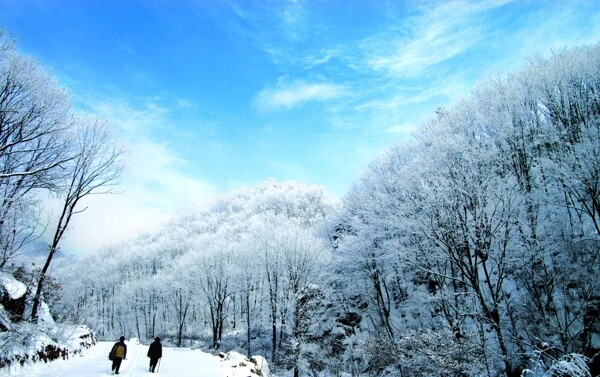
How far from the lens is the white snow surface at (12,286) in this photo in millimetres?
15031

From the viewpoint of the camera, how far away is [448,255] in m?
15.0

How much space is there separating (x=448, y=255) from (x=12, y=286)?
2048 cm

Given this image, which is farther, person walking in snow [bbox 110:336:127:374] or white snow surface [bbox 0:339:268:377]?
person walking in snow [bbox 110:336:127:374]

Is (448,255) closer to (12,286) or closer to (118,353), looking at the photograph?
(118,353)

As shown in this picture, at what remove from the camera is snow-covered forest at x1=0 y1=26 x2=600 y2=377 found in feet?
46.9

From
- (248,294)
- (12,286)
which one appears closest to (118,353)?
(12,286)

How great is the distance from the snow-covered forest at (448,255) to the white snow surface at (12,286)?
10 cm

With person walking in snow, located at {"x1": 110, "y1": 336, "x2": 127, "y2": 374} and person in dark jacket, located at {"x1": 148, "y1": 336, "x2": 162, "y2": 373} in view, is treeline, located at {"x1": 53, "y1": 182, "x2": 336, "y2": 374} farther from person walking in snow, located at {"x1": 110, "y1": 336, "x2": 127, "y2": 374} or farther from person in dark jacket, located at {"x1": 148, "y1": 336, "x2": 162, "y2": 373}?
person in dark jacket, located at {"x1": 148, "y1": 336, "x2": 162, "y2": 373}

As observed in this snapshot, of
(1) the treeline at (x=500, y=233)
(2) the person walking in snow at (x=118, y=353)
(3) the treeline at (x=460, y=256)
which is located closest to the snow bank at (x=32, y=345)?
(2) the person walking in snow at (x=118, y=353)

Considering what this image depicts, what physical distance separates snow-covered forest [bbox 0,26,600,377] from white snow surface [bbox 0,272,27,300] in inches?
3.8

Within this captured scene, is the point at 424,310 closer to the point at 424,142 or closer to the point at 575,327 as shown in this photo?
the point at 575,327

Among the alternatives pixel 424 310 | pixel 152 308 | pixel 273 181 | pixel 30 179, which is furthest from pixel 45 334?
pixel 273 181

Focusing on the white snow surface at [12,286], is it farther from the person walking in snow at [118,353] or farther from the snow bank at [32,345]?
the person walking in snow at [118,353]

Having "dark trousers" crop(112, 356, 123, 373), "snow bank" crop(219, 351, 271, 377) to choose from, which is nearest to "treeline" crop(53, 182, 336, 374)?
"snow bank" crop(219, 351, 271, 377)
